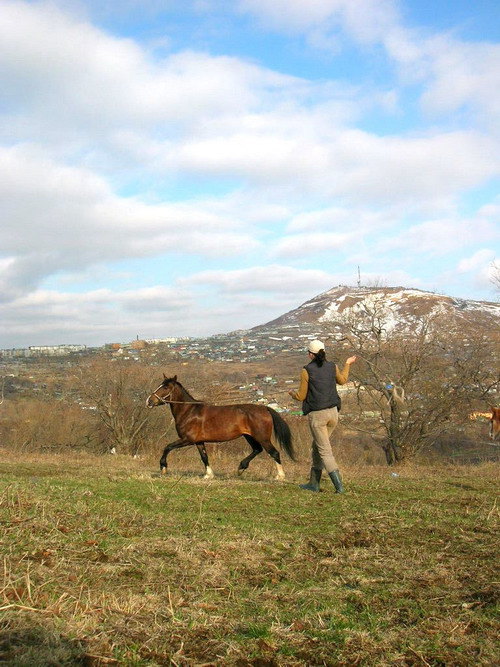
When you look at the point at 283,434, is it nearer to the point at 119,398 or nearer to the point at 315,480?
the point at 315,480

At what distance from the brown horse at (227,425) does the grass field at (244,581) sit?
12.4 feet

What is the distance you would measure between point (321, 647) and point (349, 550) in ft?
7.04

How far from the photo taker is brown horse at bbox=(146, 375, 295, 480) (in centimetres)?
1190

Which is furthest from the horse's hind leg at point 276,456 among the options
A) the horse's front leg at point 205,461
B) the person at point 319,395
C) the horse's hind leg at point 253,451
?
the person at point 319,395

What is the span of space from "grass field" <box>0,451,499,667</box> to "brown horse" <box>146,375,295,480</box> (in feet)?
12.4

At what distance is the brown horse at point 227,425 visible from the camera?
1190cm

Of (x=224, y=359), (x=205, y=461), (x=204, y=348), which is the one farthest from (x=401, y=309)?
(x=204, y=348)

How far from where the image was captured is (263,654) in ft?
10.6

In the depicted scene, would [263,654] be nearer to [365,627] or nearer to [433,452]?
[365,627]

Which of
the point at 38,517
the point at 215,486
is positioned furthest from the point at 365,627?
the point at 215,486

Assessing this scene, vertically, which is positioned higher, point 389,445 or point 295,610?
point 295,610

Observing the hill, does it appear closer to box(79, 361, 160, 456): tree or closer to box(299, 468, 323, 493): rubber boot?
box(79, 361, 160, 456): tree

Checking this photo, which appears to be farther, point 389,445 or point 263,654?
point 389,445

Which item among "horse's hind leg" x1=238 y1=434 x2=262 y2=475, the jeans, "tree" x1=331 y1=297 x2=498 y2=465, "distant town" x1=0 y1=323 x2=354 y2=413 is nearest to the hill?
"tree" x1=331 y1=297 x2=498 y2=465
